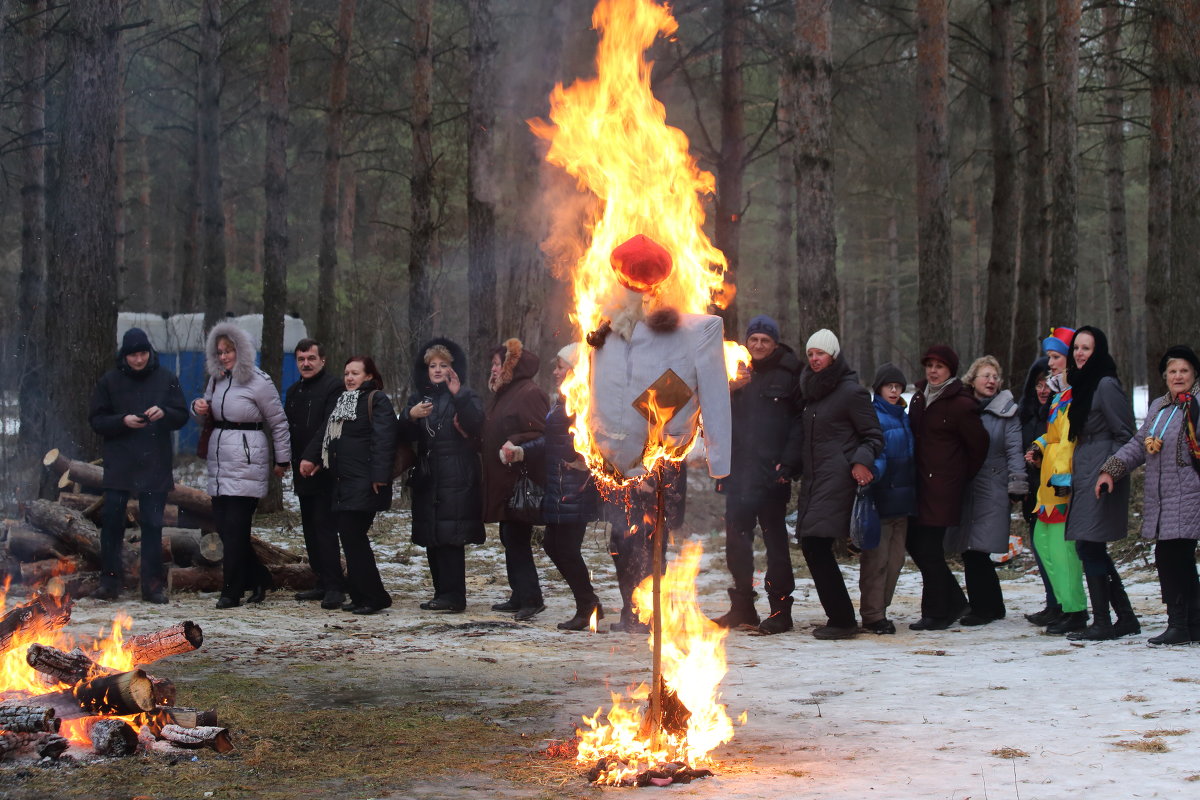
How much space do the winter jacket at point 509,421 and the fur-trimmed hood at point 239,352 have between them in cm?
209

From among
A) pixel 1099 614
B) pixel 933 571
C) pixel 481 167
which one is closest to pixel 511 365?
pixel 933 571

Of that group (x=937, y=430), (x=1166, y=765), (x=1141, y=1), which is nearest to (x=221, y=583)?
(x=937, y=430)

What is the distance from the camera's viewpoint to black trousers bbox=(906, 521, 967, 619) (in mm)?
9188

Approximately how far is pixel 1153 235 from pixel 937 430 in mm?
11761

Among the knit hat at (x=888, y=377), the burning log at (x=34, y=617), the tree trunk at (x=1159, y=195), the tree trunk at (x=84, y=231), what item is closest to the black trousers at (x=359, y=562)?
the burning log at (x=34, y=617)

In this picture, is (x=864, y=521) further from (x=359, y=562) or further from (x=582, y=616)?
(x=359, y=562)

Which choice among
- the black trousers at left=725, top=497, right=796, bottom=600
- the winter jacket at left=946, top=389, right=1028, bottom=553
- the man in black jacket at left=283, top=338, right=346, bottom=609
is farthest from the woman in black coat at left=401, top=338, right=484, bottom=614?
the winter jacket at left=946, top=389, right=1028, bottom=553

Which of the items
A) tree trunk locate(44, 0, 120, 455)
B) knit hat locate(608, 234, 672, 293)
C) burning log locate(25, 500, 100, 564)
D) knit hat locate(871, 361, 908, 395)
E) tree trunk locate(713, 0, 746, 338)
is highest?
tree trunk locate(713, 0, 746, 338)

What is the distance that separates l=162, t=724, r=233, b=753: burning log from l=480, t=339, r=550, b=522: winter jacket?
4.19m

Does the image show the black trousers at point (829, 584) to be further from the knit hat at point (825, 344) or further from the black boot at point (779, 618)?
the knit hat at point (825, 344)

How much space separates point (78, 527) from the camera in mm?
10391

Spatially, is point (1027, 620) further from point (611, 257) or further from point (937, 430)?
point (611, 257)

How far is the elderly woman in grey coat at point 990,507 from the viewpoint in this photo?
916 centimetres

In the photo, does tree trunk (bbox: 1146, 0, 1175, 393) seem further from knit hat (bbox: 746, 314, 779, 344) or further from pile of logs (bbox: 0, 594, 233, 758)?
pile of logs (bbox: 0, 594, 233, 758)
